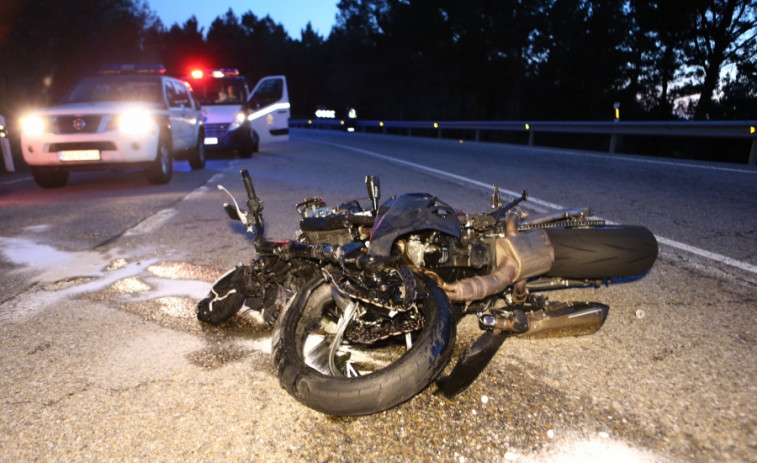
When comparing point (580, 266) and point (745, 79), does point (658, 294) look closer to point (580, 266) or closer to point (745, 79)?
point (580, 266)

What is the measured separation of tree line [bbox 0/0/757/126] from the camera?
1906 centimetres

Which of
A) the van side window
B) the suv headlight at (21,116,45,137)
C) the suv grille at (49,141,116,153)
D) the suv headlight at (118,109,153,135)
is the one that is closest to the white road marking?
the suv headlight at (118,109,153,135)

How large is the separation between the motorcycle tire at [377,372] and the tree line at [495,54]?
56.0 feet

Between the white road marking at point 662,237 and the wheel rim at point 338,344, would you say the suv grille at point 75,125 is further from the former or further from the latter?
the wheel rim at point 338,344

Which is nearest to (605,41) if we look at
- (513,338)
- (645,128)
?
(645,128)

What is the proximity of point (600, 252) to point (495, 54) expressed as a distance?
34.1 metres

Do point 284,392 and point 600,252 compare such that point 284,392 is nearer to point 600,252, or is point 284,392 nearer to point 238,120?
point 600,252

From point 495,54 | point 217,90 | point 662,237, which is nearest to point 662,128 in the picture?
point 662,237

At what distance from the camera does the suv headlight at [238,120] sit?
13.8 metres

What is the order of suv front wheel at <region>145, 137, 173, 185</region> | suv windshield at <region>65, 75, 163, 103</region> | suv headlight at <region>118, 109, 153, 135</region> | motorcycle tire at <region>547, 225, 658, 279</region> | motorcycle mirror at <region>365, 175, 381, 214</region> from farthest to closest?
suv windshield at <region>65, 75, 163, 103</region>
suv front wheel at <region>145, 137, 173, 185</region>
suv headlight at <region>118, 109, 153, 135</region>
motorcycle mirror at <region>365, 175, 381, 214</region>
motorcycle tire at <region>547, 225, 658, 279</region>

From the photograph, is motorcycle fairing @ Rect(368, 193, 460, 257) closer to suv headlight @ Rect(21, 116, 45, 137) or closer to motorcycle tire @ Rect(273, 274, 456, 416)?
motorcycle tire @ Rect(273, 274, 456, 416)

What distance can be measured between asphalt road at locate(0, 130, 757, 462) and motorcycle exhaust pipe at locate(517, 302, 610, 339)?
66mm

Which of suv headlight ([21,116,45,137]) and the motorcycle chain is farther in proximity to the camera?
suv headlight ([21,116,45,137])

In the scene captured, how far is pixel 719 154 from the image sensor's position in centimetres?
1877
